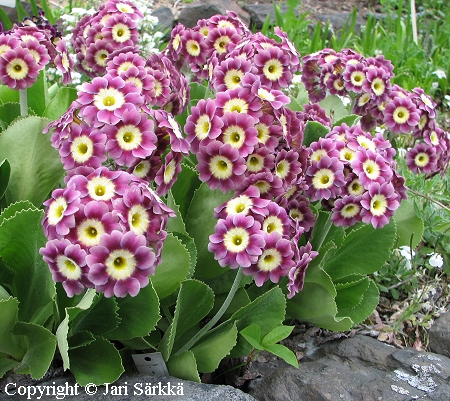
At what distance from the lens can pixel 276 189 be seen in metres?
1.85

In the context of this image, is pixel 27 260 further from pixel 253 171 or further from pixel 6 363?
pixel 253 171

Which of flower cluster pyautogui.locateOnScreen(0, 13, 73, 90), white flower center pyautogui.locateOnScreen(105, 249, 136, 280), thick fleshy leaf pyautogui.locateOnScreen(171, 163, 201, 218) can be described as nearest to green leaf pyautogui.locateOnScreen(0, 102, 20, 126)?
flower cluster pyautogui.locateOnScreen(0, 13, 73, 90)

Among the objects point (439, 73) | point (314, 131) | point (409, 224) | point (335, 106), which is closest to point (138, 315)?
point (314, 131)

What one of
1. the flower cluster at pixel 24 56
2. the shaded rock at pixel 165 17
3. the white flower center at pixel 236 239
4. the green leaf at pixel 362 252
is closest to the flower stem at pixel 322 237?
the green leaf at pixel 362 252

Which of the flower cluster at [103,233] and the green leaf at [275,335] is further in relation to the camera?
the green leaf at [275,335]

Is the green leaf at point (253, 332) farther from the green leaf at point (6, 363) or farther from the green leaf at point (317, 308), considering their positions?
the green leaf at point (6, 363)

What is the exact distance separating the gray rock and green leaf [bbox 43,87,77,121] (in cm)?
111

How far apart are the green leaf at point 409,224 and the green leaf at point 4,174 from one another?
171cm

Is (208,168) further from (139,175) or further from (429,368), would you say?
(429,368)

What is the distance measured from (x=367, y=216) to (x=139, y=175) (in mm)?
740

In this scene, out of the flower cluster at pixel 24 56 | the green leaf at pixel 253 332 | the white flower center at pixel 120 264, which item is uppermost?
the flower cluster at pixel 24 56

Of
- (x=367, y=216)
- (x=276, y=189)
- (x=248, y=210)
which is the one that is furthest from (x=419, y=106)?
(x=248, y=210)

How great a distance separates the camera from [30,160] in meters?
2.15

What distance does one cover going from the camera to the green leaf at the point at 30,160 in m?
2.12
